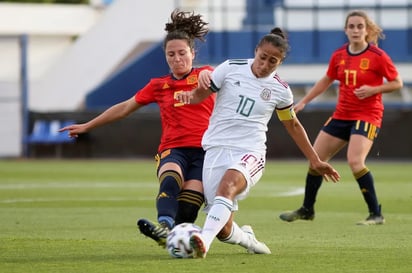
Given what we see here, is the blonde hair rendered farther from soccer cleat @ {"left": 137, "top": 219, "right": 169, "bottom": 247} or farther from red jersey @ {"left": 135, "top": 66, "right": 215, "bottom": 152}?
soccer cleat @ {"left": 137, "top": 219, "right": 169, "bottom": 247}

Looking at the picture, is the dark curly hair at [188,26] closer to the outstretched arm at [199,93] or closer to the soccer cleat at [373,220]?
the outstretched arm at [199,93]

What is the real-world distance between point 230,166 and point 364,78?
4498 mm

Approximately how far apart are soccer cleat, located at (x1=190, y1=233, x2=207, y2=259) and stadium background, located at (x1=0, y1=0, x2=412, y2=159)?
69.3 feet

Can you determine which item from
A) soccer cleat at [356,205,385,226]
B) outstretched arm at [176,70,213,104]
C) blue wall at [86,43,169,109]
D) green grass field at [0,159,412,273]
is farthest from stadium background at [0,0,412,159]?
outstretched arm at [176,70,213,104]

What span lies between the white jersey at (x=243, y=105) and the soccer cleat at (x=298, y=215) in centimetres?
390

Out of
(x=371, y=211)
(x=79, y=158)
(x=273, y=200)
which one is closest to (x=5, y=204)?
(x=273, y=200)

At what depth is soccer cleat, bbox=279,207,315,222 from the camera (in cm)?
1277

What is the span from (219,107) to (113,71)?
1333 inches

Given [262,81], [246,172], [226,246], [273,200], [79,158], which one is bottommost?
[79,158]

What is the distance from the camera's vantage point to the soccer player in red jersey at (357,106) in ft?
41.7

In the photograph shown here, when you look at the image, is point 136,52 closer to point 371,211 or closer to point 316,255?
point 371,211

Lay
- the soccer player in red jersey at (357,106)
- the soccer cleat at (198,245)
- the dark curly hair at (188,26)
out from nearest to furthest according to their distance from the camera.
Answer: the soccer cleat at (198,245) → the dark curly hair at (188,26) → the soccer player in red jersey at (357,106)

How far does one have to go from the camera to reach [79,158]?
110 feet

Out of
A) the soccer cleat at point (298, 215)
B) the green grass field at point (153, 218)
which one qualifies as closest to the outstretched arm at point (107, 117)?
the green grass field at point (153, 218)
